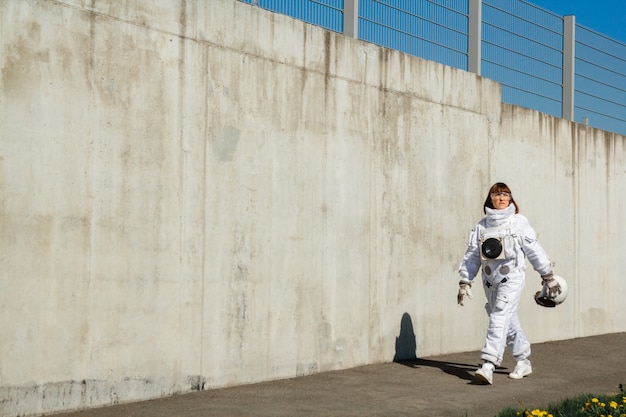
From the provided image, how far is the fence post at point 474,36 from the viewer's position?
11.6m

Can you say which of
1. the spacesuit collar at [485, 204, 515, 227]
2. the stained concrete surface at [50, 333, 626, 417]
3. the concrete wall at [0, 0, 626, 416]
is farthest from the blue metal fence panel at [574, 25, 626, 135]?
the spacesuit collar at [485, 204, 515, 227]

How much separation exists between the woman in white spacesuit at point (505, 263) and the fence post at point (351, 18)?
2003 millimetres

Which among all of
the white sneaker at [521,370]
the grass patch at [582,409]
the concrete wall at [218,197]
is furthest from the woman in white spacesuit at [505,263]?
the grass patch at [582,409]

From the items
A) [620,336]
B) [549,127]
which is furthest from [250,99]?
[620,336]

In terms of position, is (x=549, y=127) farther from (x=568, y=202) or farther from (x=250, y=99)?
(x=250, y=99)

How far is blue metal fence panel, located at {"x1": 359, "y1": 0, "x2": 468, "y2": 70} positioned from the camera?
1011cm

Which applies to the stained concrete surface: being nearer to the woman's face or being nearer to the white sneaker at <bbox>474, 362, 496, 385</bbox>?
the white sneaker at <bbox>474, 362, 496, 385</bbox>

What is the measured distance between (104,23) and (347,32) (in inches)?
124

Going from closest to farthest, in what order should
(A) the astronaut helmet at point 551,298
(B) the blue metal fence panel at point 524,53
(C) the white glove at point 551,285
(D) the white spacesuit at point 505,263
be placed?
(D) the white spacesuit at point 505,263, (C) the white glove at point 551,285, (A) the astronaut helmet at point 551,298, (B) the blue metal fence panel at point 524,53

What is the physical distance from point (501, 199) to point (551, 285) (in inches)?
35.3

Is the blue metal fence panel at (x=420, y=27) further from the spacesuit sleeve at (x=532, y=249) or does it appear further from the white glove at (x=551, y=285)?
the white glove at (x=551, y=285)

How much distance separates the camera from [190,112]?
7828 mm

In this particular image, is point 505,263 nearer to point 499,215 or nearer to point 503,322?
point 499,215

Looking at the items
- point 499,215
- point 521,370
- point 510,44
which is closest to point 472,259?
Answer: point 499,215
